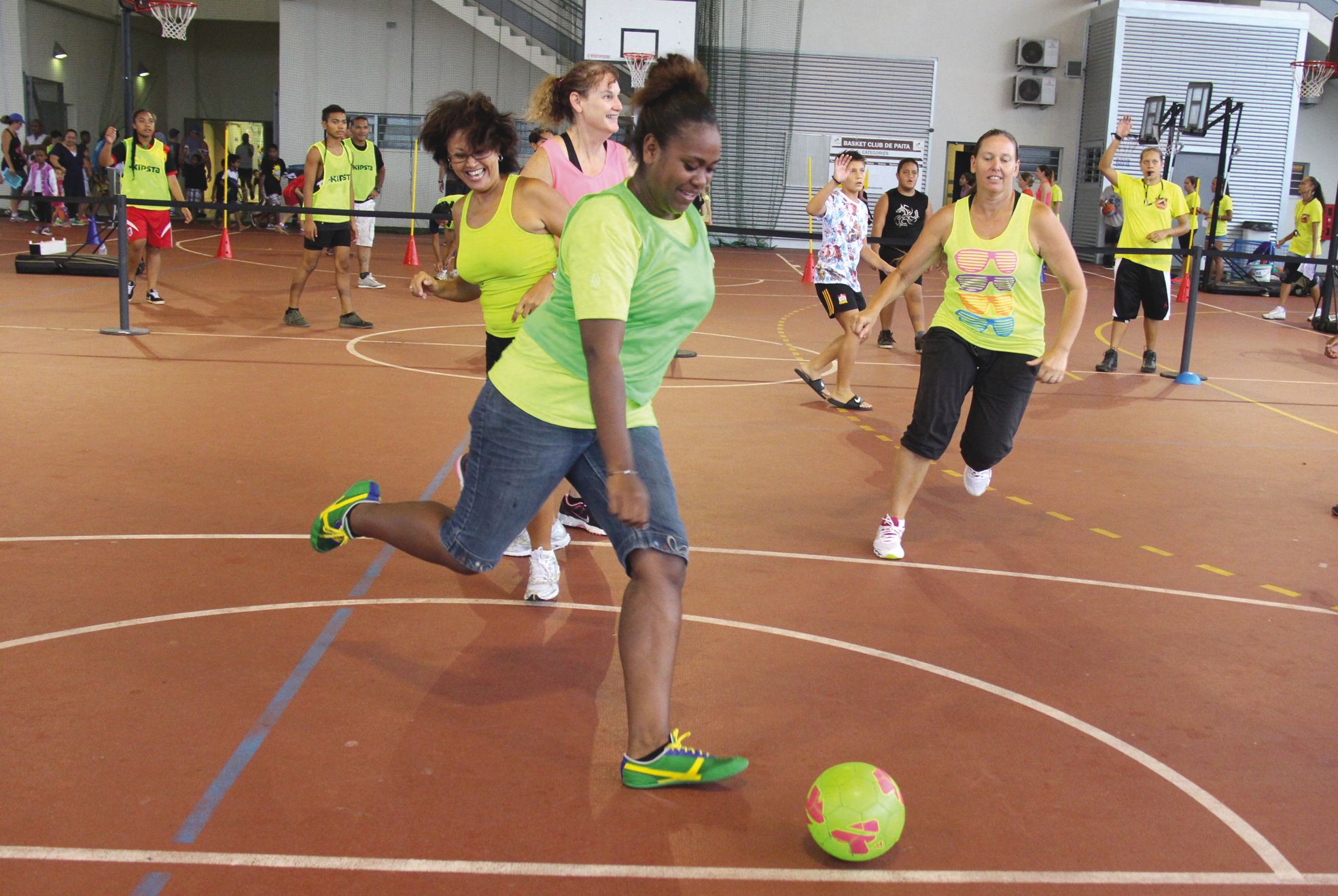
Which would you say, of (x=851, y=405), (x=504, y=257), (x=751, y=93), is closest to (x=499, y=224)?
(x=504, y=257)

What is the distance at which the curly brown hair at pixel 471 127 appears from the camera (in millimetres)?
4492

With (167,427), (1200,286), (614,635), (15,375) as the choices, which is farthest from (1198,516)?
(1200,286)

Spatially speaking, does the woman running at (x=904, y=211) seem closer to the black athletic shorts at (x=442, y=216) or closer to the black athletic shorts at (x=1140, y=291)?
the black athletic shorts at (x=1140, y=291)

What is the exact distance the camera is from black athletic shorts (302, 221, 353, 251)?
1151 centimetres

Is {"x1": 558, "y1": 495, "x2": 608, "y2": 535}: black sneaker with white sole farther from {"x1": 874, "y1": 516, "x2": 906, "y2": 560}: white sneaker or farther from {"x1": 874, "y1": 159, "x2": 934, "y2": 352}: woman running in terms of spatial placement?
{"x1": 874, "y1": 159, "x2": 934, "y2": 352}: woman running

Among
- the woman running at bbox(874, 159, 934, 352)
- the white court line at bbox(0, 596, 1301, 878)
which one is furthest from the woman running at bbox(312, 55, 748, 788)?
the woman running at bbox(874, 159, 934, 352)

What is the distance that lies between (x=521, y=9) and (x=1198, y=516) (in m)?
21.7

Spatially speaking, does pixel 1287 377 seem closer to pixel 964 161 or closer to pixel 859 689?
pixel 859 689

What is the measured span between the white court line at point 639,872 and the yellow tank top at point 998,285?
9.53 ft

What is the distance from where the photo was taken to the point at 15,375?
8.50 metres

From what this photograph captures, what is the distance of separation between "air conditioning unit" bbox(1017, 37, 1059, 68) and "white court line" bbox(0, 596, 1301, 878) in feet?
82.5

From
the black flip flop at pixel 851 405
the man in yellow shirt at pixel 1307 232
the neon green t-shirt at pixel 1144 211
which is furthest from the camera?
the man in yellow shirt at pixel 1307 232

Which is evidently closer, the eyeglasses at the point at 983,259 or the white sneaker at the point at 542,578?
the white sneaker at the point at 542,578

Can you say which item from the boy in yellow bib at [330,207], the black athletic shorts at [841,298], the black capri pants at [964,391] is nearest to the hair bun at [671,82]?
the black capri pants at [964,391]
